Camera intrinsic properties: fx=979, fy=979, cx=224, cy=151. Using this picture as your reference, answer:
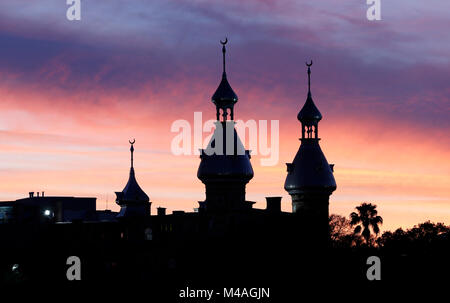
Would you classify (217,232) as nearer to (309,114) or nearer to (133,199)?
(309,114)

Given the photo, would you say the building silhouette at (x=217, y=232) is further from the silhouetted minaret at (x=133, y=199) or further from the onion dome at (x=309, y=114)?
the silhouetted minaret at (x=133, y=199)

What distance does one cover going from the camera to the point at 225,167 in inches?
3381

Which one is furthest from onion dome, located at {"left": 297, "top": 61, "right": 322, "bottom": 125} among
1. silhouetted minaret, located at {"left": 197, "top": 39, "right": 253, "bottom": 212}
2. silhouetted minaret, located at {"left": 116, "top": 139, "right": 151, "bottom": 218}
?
silhouetted minaret, located at {"left": 116, "top": 139, "right": 151, "bottom": 218}

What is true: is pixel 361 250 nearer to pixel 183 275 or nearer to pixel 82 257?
pixel 183 275

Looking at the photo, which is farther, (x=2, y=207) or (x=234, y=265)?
(x=2, y=207)

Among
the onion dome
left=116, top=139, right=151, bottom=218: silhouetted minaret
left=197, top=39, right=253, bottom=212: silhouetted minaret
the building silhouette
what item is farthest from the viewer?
left=116, top=139, right=151, bottom=218: silhouetted minaret

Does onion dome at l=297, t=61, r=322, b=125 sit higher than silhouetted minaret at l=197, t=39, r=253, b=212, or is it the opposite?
onion dome at l=297, t=61, r=322, b=125

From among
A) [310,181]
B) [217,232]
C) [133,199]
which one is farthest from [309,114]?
[133,199]

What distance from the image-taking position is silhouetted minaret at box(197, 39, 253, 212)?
85875mm

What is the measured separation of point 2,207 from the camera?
10931 cm

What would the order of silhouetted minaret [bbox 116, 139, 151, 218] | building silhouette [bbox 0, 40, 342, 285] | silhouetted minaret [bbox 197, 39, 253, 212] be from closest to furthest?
building silhouette [bbox 0, 40, 342, 285], silhouetted minaret [bbox 197, 39, 253, 212], silhouetted minaret [bbox 116, 139, 151, 218]

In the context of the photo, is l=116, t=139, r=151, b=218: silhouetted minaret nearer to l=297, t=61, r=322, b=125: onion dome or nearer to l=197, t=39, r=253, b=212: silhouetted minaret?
l=197, t=39, r=253, b=212: silhouetted minaret

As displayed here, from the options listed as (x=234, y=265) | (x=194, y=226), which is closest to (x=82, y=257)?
(x=194, y=226)
